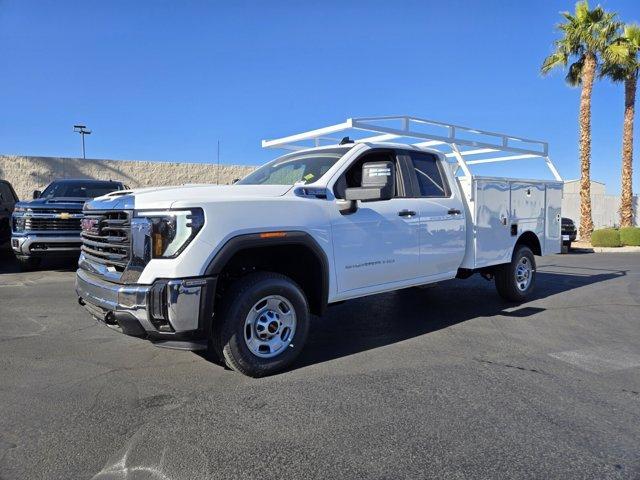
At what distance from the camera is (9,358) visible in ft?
15.4

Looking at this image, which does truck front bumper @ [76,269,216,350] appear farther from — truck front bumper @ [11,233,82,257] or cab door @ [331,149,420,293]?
truck front bumper @ [11,233,82,257]

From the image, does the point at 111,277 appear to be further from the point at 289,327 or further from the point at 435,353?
the point at 435,353

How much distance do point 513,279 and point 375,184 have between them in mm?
3874

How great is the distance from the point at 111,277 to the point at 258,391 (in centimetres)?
151

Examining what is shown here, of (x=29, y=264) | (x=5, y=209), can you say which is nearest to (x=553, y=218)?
(x=29, y=264)

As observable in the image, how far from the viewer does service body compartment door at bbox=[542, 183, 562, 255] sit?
813 cm

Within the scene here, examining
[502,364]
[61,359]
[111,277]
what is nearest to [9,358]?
[61,359]

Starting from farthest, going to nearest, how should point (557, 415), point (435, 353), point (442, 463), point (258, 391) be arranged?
1. point (435, 353)
2. point (258, 391)
3. point (557, 415)
4. point (442, 463)

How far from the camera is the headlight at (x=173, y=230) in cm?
375

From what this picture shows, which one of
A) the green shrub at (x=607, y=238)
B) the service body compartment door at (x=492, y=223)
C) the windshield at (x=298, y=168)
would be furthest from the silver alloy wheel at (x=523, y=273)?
the green shrub at (x=607, y=238)

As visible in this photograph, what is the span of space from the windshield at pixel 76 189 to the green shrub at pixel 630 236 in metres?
20.9

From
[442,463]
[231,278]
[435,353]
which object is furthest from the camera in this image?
[435,353]

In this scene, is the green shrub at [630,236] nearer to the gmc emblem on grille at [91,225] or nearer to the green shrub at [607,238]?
the green shrub at [607,238]

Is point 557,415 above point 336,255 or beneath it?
beneath
